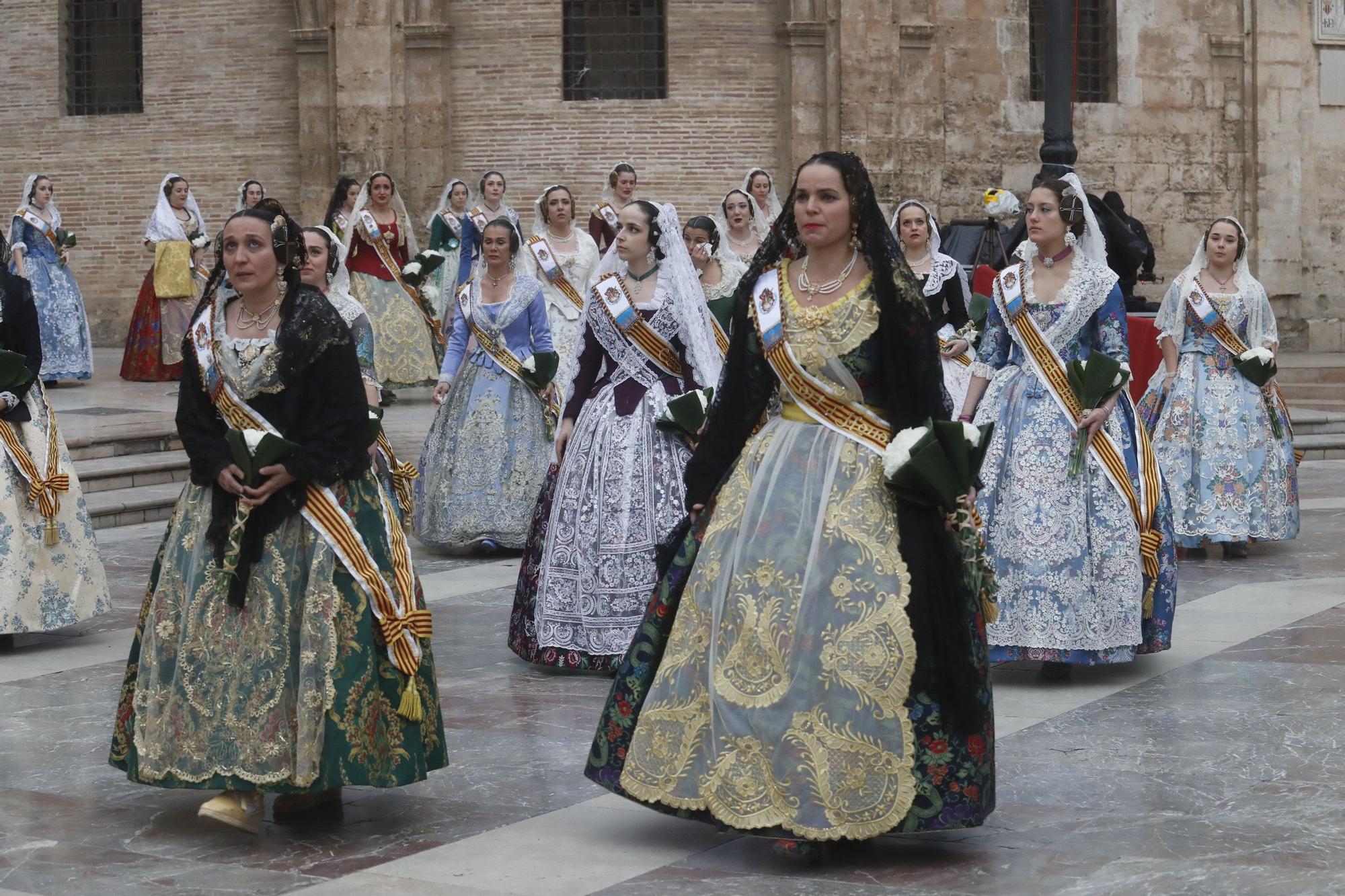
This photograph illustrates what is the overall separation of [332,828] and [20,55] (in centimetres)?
1936

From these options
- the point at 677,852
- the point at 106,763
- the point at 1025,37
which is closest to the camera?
the point at 677,852

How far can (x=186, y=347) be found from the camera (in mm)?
5727

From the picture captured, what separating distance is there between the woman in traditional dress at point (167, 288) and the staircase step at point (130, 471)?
471 cm

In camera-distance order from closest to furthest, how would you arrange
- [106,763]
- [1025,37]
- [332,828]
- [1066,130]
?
[332,828] < [106,763] < [1066,130] < [1025,37]

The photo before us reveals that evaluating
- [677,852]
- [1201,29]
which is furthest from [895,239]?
[1201,29]

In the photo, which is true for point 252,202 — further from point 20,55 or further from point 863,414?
point 863,414

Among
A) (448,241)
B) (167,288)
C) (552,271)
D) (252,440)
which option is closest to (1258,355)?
(552,271)

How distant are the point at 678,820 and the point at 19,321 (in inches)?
161

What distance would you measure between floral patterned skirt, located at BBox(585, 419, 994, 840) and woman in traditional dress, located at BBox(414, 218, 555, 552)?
18.4ft

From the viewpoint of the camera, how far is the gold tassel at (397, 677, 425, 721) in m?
5.44

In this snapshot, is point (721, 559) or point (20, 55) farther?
point (20, 55)

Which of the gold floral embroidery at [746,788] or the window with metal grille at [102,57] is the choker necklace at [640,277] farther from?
the window with metal grille at [102,57]

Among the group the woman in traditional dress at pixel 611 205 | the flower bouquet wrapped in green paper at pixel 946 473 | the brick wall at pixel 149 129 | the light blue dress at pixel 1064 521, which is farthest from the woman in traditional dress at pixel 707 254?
the brick wall at pixel 149 129

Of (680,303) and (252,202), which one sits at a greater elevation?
(252,202)
